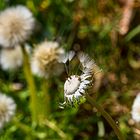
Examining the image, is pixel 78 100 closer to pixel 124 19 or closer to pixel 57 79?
pixel 57 79

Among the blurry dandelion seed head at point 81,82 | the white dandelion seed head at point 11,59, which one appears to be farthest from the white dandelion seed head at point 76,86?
the white dandelion seed head at point 11,59

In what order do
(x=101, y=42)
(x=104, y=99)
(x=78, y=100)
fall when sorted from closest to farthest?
(x=78, y=100) → (x=104, y=99) → (x=101, y=42)

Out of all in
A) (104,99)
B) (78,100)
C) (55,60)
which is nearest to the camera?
(78,100)

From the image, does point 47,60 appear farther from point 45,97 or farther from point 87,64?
point 87,64

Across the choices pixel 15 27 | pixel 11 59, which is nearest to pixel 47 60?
pixel 15 27

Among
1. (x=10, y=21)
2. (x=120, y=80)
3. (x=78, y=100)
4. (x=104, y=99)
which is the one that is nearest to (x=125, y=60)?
(x=120, y=80)

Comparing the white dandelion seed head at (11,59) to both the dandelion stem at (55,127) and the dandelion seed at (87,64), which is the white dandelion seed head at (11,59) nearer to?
the dandelion stem at (55,127)
